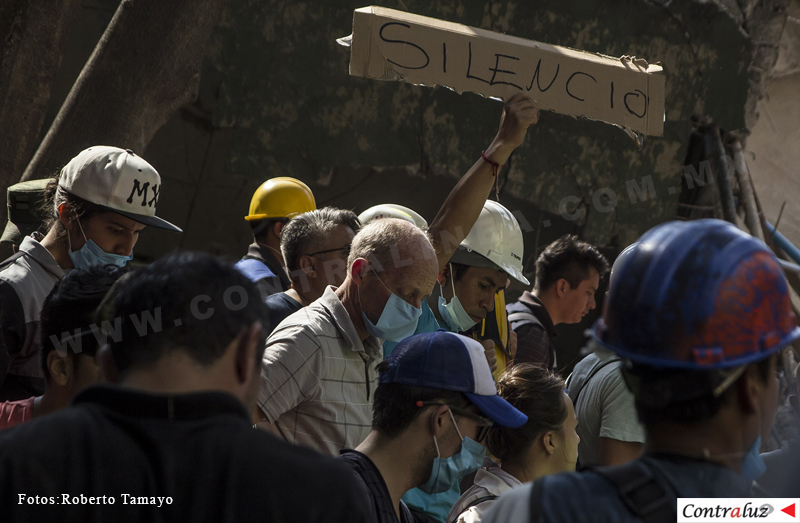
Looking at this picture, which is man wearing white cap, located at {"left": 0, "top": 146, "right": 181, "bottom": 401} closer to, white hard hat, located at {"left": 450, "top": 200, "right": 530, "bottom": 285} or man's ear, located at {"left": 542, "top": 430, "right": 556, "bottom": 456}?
white hard hat, located at {"left": 450, "top": 200, "right": 530, "bottom": 285}

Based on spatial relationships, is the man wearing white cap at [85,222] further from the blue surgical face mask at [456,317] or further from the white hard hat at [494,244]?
the white hard hat at [494,244]

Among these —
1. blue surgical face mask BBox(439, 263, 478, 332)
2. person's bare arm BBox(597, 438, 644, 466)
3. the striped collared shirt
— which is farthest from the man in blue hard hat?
blue surgical face mask BBox(439, 263, 478, 332)

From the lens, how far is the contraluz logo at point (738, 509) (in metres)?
1.17

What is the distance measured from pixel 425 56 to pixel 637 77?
39.7 inches

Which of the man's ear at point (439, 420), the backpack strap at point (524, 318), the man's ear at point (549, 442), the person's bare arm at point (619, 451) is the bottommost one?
the person's bare arm at point (619, 451)

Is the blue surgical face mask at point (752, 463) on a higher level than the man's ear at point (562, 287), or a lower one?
higher

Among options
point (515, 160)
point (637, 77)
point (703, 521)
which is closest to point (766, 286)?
point (703, 521)

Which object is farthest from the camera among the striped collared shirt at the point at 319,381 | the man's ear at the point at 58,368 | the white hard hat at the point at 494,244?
the white hard hat at the point at 494,244

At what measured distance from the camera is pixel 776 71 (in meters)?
10.5

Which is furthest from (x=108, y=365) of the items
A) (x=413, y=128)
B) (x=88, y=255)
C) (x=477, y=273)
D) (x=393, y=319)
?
(x=413, y=128)

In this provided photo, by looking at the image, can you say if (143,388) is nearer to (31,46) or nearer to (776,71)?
(31,46)

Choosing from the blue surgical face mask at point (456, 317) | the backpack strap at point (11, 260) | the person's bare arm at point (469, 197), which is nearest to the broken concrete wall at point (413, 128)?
the blue surgical face mask at point (456, 317)

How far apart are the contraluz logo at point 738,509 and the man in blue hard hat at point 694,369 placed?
2 cm

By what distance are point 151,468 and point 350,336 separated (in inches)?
65.8
